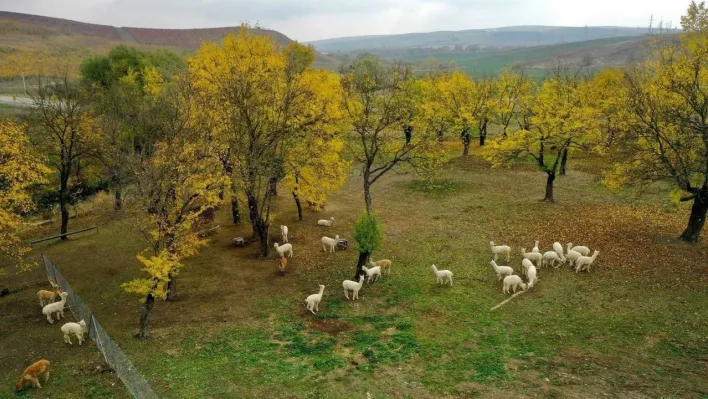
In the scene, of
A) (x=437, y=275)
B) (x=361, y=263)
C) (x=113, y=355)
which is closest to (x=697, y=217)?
(x=437, y=275)

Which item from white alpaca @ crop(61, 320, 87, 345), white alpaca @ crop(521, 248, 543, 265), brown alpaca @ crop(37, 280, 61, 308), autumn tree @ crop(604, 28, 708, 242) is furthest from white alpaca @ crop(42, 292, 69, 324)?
autumn tree @ crop(604, 28, 708, 242)

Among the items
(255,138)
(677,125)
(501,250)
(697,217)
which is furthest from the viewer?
(255,138)

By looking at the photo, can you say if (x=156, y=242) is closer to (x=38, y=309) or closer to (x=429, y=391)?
(x=38, y=309)

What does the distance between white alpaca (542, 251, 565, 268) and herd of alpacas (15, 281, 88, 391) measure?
23671mm

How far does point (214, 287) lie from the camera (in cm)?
2484

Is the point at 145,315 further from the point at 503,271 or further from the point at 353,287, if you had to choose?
the point at 503,271

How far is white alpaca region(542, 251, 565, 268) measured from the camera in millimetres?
25078

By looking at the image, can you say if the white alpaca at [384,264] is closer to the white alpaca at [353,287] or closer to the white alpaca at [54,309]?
the white alpaca at [353,287]

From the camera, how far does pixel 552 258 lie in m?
25.4

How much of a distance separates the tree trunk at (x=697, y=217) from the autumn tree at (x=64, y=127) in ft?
134

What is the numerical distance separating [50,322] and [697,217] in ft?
119

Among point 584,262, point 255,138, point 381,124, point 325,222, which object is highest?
point 381,124

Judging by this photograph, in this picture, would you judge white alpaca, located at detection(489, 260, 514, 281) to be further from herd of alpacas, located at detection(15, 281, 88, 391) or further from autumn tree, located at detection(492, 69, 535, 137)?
autumn tree, located at detection(492, 69, 535, 137)

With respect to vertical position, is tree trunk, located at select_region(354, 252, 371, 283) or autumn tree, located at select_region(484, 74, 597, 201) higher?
autumn tree, located at select_region(484, 74, 597, 201)
